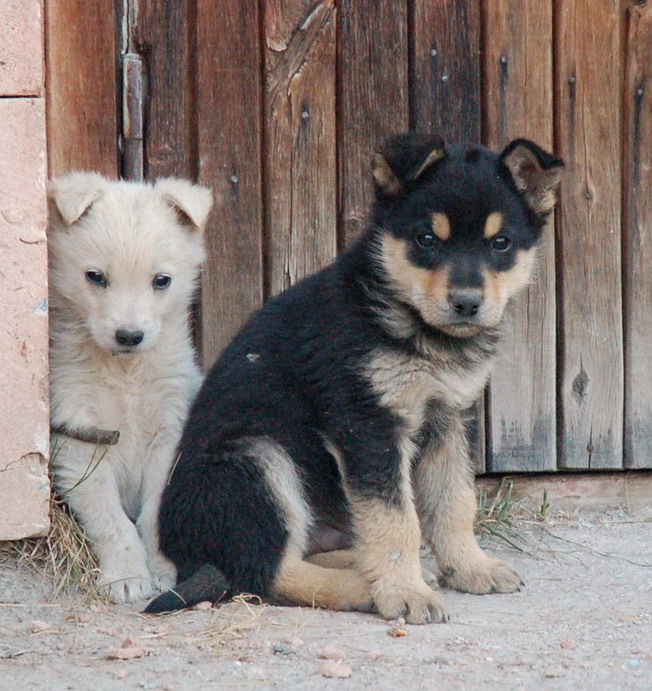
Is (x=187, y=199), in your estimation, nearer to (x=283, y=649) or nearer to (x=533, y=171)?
(x=533, y=171)

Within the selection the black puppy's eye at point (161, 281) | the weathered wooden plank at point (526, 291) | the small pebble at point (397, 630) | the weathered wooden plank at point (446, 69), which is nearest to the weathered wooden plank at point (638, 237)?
the weathered wooden plank at point (526, 291)

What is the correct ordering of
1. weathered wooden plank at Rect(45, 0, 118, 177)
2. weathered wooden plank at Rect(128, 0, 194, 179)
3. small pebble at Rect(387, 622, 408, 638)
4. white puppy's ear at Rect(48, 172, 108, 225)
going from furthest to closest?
1. weathered wooden plank at Rect(128, 0, 194, 179)
2. weathered wooden plank at Rect(45, 0, 118, 177)
3. white puppy's ear at Rect(48, 172, 108, 225)
4. small pebble at Rect(387, 622, 408, 638)

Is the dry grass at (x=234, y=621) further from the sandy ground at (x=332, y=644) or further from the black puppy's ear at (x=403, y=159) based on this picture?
the black puppy's ear at (x=403, y=159)

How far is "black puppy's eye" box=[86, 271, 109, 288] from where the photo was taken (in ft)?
16.7

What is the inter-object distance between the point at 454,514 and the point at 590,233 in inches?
75.8

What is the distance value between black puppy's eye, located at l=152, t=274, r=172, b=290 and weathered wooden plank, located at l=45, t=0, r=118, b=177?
815mm

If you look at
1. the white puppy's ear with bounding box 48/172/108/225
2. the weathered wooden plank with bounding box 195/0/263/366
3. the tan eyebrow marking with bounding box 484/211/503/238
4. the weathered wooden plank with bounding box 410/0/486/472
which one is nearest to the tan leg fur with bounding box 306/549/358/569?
the weathered wooden plank with bounding box 410/0/486/472

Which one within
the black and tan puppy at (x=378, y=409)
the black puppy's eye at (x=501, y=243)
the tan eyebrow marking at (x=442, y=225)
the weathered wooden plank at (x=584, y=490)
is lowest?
the weathered wooden plank at (x=584, y=490)

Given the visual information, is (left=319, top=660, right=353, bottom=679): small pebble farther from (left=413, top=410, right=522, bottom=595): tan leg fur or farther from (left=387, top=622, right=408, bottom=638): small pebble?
(left=413, top=410, right=522, bottom=595): tan leg fur

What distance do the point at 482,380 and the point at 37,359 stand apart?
1.82 meters

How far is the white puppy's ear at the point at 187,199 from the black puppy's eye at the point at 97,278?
1.50ft

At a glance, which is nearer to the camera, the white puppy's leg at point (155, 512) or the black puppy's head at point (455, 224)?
the black puppy's head at point (455, 224)

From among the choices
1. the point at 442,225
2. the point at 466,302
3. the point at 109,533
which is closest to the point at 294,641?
the point at 109,533

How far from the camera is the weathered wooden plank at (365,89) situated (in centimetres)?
586
